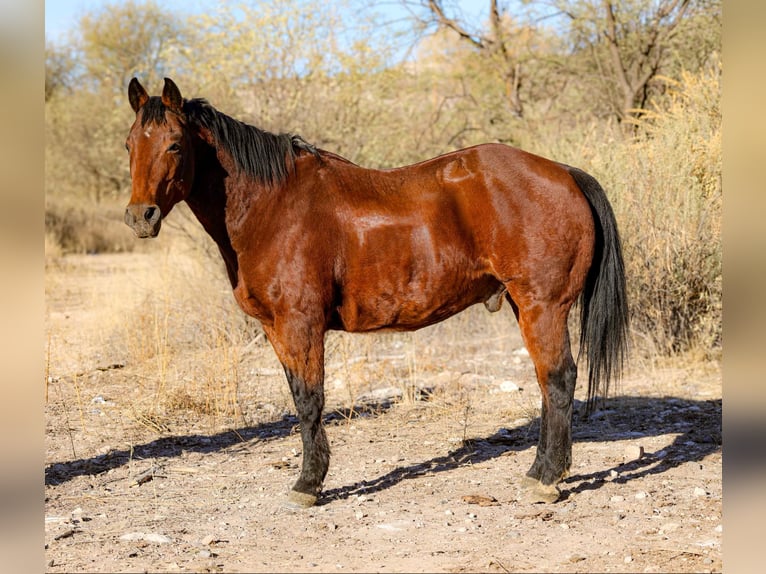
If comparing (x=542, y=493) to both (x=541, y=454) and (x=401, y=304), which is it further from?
(x=401, y=304)

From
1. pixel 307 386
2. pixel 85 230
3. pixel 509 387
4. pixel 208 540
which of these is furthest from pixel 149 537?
pixel 85 230

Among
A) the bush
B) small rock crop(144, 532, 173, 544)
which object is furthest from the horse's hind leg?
the bush

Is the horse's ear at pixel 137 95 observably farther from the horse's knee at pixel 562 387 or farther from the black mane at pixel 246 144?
the horse's knee at pixel 562 387

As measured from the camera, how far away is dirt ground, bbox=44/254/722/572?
353 cm

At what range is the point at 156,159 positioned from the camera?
12.7ft

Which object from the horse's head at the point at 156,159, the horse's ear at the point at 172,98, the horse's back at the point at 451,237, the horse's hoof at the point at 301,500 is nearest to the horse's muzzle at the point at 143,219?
the horse's head at the point at 156,159

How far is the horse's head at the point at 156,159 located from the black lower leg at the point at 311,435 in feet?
3.93

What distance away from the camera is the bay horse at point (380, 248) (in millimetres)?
4184

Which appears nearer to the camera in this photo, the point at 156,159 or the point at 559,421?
the point at 156,159

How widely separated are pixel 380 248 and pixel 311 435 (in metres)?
1.17
